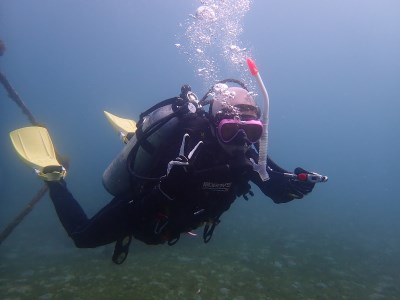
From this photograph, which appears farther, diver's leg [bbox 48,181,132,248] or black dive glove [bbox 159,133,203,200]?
diver's leg [bbox 48,181,132,248]

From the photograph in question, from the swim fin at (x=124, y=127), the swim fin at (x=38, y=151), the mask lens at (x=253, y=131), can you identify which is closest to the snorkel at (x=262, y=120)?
the mask lens at (x=253, y=131)

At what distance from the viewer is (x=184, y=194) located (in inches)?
148

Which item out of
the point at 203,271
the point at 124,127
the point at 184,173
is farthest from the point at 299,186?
the point at 203,271

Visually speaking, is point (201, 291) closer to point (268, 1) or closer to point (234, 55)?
point (234, 55)

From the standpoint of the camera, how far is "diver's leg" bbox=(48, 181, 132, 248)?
183 inches

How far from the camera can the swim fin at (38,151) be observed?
5.53 meters

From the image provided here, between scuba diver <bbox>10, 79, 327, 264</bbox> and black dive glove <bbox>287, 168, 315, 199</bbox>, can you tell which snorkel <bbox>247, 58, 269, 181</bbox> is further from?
black dive glove <bbox>287, 168, 315, 199</bbox>

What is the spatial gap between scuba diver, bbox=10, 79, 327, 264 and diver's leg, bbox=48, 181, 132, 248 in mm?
15

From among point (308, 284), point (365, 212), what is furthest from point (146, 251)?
point (365, 212)

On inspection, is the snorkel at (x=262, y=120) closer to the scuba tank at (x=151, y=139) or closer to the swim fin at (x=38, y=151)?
the scuba tank at (x=151, y=139)

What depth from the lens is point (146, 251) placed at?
1192 centimetres

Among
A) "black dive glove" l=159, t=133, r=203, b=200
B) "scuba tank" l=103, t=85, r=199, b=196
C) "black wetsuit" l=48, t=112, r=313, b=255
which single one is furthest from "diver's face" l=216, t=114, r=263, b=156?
"scuba tank" l=103, t=85, r=199, b=196

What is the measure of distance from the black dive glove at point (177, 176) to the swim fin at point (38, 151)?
2946 millimetres

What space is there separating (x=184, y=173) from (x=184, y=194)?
1.30 feet
